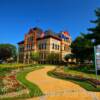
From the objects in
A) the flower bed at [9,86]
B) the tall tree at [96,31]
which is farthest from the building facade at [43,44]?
the flower bed at [9,86]

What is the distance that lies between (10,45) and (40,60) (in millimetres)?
17797

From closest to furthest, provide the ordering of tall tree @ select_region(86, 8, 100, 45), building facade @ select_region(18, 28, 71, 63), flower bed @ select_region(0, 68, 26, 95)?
flower bed @ select_region(0, 68, 26, 95), tall tree @ select_region(86, 8, 100, 45), building facade @ select_region(18, 28, 71, 63)

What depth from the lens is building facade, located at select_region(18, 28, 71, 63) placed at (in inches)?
2482

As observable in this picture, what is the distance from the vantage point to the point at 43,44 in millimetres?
64750

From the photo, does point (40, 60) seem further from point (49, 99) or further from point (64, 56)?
point (49, 99)

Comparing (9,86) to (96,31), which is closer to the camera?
(9,86)

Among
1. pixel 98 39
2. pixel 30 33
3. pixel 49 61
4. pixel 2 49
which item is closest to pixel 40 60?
pixel 49 61

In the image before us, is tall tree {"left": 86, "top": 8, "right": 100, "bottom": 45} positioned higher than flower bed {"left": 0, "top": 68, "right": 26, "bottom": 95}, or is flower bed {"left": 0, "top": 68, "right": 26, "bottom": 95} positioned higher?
tall tree {"left": 86, "top": 8, "right": 100, "bottom": 45}

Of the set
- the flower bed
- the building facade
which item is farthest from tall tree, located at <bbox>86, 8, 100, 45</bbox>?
the building facade

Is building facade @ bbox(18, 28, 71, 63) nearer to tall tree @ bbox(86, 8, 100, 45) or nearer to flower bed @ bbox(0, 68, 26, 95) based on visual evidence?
tall tree @ bbox(86, 8, 100, 45)

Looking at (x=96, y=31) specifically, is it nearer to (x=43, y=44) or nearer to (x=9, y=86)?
(x=9, y=86)

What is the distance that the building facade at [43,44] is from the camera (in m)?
63.0

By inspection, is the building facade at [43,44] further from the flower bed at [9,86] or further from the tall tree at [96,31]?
the flower bed at [9,86]

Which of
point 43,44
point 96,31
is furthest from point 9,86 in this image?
point 43,44
